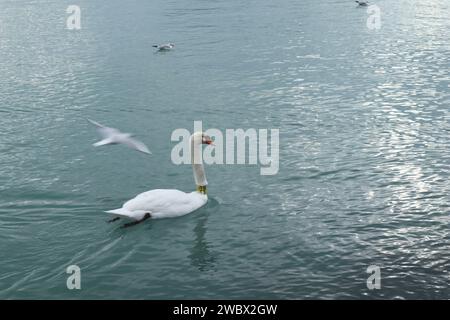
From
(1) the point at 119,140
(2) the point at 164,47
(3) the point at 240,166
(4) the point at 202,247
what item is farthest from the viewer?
(2) the point at 164,47

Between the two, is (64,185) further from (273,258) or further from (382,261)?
(382,261)

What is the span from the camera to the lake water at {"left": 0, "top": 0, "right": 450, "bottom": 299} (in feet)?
61.2

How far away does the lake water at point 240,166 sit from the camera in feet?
61.2

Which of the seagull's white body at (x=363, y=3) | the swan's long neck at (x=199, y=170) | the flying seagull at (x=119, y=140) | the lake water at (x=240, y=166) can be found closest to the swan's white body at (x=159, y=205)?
the lake water at (x=240, y=166)

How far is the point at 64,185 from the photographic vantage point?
25.5 m

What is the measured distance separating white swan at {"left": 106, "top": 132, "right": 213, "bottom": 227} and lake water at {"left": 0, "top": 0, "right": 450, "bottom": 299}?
344mm

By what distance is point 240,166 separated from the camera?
2697 centimetres

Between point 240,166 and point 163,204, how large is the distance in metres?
6.04

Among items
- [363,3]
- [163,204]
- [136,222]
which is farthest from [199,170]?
[363,3]

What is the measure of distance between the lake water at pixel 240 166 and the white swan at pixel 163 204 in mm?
344

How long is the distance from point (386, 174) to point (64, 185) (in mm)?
12182

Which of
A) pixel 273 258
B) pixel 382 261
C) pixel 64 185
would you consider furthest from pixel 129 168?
pixel 382 261

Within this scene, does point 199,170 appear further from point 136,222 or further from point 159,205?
point 136,222

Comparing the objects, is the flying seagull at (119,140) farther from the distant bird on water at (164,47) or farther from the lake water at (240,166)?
the distant bird on water at (164,47)
